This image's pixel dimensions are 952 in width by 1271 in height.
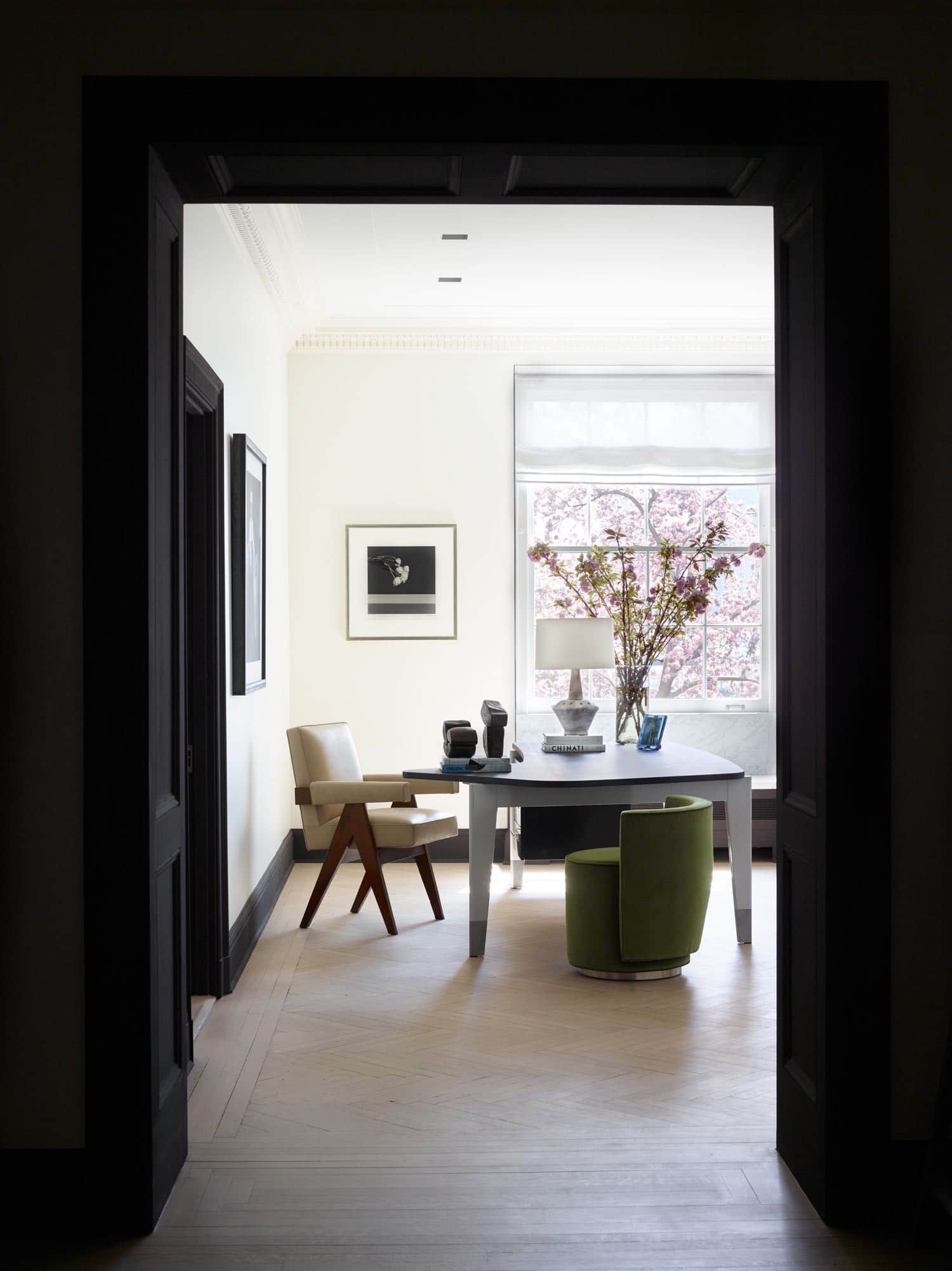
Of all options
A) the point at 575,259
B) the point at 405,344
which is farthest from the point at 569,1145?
the point at 405,344

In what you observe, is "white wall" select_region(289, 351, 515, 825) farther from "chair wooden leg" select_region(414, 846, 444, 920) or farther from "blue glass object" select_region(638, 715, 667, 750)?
"chair wooden leg" select_region(414, 846, 444, 920)

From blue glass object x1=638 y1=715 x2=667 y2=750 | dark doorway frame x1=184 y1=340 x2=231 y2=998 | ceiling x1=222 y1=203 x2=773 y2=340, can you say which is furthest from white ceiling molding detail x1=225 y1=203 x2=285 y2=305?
blue glass object x1=638 y1=715 x2=667 y2=750

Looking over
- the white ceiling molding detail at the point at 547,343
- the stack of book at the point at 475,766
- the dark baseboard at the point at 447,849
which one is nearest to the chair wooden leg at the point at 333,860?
the stack of book at the point at 475,766

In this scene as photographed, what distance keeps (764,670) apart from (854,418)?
5013mm

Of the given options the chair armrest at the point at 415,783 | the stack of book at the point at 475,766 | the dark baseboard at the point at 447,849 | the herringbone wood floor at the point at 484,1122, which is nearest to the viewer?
the herringbone wood floor at the point at 484,1122

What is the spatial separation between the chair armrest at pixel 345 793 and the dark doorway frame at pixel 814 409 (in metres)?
2.84

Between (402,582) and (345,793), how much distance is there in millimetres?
2108

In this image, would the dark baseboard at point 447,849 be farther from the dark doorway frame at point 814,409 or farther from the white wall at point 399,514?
the dark doorway frame at point 814,409

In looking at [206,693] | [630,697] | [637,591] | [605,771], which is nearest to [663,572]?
[637,591]

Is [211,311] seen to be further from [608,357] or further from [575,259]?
[608,357]

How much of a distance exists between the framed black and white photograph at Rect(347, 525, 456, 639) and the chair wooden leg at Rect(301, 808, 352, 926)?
198cm

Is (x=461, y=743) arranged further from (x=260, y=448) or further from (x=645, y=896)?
(x=260, y=448)

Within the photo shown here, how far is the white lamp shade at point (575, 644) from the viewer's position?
6277mm

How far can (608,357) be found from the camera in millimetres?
7535
